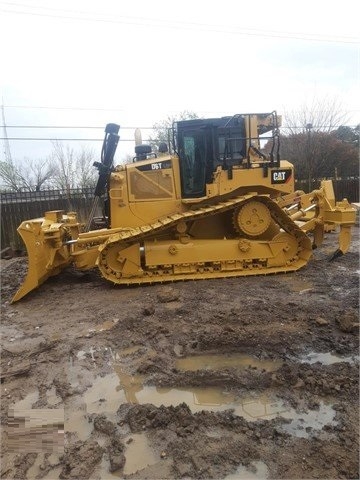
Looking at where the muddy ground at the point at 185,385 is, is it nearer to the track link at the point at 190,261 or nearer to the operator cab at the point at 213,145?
the track link at the point at 190,261

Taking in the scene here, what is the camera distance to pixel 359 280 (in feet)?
20.8

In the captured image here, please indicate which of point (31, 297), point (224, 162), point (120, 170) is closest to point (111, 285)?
point (31, 297)

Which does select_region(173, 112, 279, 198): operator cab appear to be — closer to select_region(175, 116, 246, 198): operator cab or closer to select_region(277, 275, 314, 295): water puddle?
select_region(175, 116, 246, 198): operator cab

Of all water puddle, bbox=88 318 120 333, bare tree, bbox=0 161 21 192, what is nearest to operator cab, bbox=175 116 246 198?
water puddle, bbox=88 318 120 333

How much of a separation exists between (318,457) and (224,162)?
17.6 feet

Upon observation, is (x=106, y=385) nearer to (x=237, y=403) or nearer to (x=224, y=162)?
(x=237, y=403)

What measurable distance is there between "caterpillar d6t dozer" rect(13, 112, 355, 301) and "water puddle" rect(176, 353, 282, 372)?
2819 mm

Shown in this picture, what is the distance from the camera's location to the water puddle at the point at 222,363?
3.78 metres

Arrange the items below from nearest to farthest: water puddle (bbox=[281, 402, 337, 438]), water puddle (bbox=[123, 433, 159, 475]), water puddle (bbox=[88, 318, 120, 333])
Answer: water puddle (bbox=[123, 433, 159, 475]), water puddle (bbox=[281, 402, 337, 438]), water puddle (bbox=[88, 318, 120, 333])

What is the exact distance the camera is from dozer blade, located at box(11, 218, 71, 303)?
618 cm

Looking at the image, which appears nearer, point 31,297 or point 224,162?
point 31,297

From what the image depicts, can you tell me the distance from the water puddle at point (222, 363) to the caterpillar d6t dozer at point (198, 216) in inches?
111

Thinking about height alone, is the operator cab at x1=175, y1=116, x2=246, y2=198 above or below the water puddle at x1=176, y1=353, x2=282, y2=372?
above

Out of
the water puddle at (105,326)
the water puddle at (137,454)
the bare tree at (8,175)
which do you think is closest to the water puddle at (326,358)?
the water puddle at (137,454)
